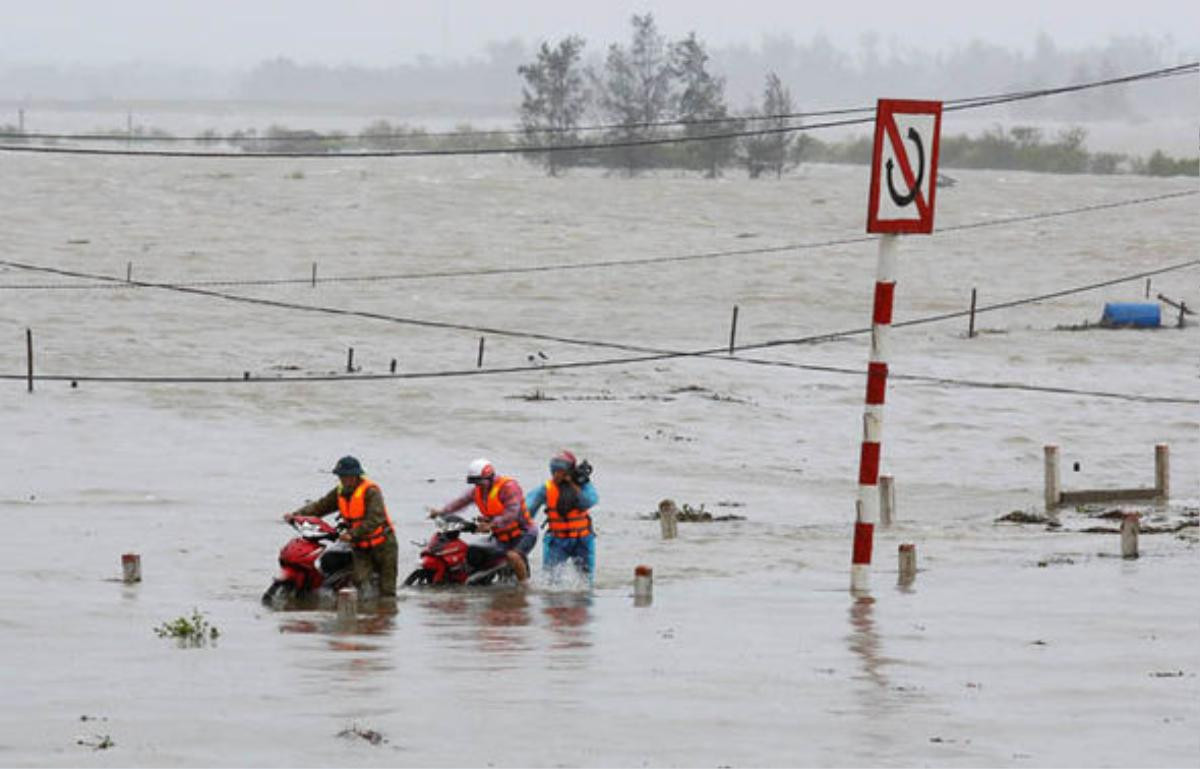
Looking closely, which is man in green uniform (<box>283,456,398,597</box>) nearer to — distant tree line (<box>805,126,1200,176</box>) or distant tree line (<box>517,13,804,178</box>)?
distant tree line (<box>517,13,804,178</box>)

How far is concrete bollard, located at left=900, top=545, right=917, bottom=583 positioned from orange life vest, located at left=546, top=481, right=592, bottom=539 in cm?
252

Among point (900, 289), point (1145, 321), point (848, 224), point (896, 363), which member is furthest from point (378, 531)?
point (848, 224)

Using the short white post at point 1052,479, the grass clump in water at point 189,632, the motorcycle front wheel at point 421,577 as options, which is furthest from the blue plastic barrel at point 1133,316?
the grass clump in water at point 189,632

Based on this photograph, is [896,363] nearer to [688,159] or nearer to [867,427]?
[867,427]

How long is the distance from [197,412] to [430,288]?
22.8 meters

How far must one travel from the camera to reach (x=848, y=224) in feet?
265

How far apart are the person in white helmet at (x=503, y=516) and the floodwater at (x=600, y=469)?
44 cm

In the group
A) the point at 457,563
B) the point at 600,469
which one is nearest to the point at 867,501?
the point at 457,563

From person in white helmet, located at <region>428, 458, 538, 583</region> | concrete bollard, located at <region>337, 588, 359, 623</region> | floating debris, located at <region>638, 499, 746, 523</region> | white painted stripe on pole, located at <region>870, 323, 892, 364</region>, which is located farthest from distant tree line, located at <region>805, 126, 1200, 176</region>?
concrete bollard, located at <region>337, 588, 359, 623</region>

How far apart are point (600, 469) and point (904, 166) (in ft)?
58.6

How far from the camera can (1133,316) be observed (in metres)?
56.8

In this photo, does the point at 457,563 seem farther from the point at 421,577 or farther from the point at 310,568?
the point at 310,568

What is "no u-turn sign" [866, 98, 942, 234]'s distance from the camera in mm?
17297

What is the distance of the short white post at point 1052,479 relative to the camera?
1172 inches
